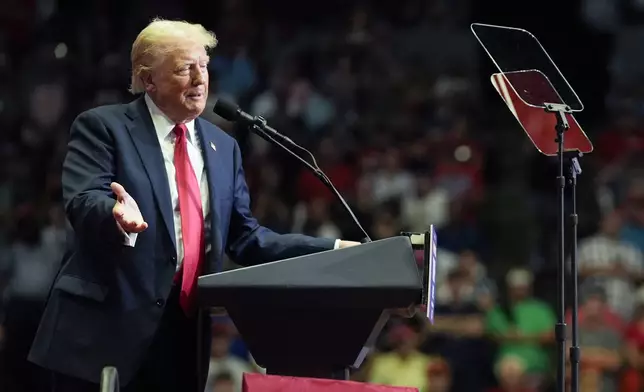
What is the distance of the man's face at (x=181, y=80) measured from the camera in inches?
99.0

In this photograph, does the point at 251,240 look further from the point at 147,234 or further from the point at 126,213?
the point at 126,213

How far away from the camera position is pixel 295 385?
2.12 m

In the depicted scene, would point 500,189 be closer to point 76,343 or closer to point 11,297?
point 11,297

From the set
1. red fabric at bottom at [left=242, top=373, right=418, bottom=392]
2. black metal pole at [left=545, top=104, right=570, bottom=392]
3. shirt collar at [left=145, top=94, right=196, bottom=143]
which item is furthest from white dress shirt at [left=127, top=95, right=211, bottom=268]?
black metal pole at [left=545, top=104, right=570, bottom=392]

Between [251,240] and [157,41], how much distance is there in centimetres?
55

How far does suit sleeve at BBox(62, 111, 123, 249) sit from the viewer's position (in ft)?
7.37

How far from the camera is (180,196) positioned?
8.12 feet

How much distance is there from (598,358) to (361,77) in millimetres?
2850

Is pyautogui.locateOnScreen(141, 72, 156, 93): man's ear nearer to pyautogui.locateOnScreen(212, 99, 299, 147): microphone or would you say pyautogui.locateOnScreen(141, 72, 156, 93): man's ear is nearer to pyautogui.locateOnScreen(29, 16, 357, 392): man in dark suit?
pyautogui.locateOnScreen(29, 16, 357, 392): man in dark suit

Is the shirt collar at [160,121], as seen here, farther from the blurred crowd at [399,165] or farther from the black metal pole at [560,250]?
the blurred crowd at [399,165]

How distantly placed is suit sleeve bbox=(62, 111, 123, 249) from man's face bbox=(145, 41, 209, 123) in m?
0.17

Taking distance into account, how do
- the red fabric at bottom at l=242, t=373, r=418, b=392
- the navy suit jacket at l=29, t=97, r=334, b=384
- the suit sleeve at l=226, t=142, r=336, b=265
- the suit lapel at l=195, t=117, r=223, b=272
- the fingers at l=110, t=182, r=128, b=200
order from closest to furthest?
the red fabric at bottom at l=242, t=373, r=418, b=392 < the fingers at l=110, t=182, r=128, b=200 < the navy suit jacket at l=29, t=97, r=334, b=384 < the suit lapel at l=195, t=117, r=223, b=272 < the suit sleeve at l=226, t=142, r=336, b=265

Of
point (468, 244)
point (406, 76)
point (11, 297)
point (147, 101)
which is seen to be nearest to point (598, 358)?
point (468, 244)

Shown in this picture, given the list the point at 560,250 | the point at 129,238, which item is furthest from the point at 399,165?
the point at 129,238
